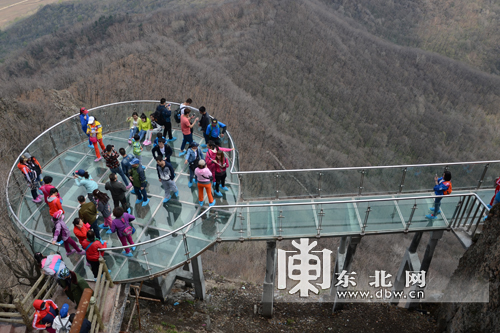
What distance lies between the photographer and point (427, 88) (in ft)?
173

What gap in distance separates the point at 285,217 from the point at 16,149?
20390mm

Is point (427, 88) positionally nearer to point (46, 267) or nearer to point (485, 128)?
point (485, 128)

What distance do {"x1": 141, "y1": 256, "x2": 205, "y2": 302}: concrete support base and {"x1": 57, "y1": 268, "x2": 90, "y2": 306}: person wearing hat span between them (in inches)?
173

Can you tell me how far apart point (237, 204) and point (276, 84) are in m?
36.9

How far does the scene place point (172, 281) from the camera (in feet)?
45.9

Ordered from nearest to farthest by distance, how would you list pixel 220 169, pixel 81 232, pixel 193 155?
pixel 81 232
pixel 220 169
pixel 193 155

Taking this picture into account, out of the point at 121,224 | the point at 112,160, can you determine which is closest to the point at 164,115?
the point at 112,160

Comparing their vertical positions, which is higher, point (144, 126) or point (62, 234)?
point (144, 126)

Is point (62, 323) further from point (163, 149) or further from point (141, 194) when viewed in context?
point (163, 149)

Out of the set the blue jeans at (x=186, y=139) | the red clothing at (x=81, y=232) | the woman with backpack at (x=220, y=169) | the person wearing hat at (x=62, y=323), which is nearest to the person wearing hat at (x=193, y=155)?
the woman with backpack at (x=220, y=169)

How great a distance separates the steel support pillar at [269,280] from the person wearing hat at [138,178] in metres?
4.69

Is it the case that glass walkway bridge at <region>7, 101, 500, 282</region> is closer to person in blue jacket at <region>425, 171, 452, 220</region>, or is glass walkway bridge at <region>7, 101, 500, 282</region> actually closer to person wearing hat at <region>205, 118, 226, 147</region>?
person in blue jacket at <region>425, 171, 452, 220</region>

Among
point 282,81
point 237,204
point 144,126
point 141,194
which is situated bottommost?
point 282,81

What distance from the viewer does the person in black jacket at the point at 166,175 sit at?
33.8ft
